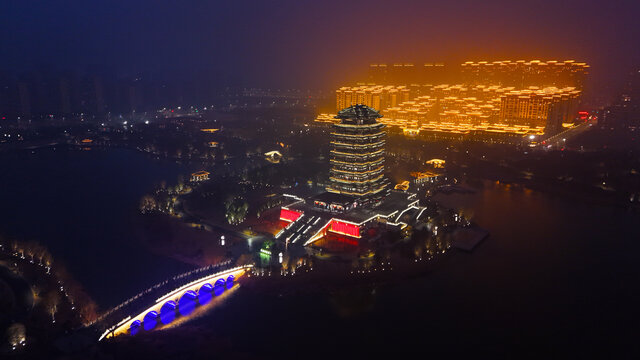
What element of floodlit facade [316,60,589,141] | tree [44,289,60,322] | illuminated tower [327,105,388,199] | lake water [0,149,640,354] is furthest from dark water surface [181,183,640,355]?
floodlit facade [316,60,589,141]

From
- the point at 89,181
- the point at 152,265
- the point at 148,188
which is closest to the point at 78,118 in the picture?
the point at 89,181

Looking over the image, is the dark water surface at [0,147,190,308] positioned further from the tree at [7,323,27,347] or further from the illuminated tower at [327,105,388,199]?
the illuminated tower at [327,105,388,199]

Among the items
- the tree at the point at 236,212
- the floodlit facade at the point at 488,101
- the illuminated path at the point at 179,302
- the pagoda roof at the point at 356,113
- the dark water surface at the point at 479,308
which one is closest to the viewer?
the dark water surface at the point at 479,308

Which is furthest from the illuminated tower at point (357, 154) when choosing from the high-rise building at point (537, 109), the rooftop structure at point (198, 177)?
the high-rise building at point (537, 109)

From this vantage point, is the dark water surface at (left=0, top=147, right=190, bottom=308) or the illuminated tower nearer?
the dark water surface at (left=0, top=147, right=190, bottom=308)

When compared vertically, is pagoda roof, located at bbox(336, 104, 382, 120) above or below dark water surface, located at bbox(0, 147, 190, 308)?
above

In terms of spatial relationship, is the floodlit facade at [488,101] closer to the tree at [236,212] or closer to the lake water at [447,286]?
the lake water at [447,286]

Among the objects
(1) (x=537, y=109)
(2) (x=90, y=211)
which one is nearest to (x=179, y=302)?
(2) (x=90, y=211)
